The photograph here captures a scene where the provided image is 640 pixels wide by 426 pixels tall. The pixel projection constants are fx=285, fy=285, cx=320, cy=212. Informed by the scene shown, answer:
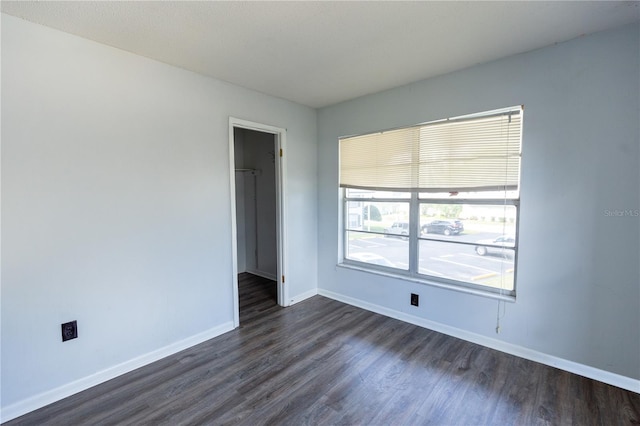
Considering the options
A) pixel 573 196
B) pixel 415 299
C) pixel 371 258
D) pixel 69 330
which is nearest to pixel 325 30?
pixel 573 196

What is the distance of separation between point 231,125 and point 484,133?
239 cm

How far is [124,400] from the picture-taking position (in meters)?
1.97

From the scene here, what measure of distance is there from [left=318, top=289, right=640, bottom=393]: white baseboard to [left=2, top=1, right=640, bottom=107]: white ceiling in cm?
244

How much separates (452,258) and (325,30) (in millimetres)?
2304

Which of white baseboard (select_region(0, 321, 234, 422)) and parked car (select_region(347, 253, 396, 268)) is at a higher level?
parked car (select_region(347, 253, 396, 268))

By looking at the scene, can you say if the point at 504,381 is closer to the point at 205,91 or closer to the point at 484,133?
the point at 484,133

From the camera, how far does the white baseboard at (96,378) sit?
5.98ft

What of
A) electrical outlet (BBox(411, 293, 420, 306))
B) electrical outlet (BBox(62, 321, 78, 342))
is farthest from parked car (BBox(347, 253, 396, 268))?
electrical outlet (BBox(62, 321, 78, 342))

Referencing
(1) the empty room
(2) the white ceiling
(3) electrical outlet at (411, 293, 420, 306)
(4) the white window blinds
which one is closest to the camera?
(2) the white ceiling

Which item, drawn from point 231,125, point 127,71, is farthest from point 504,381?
point 127,71

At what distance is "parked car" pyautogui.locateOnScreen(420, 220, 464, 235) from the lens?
9.08 ft

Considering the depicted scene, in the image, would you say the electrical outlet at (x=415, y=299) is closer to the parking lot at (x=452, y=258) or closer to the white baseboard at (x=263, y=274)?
the parking lot at (x=452, y=258)

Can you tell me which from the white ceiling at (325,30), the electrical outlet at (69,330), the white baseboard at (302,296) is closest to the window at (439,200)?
the white ceiling at (325,30)

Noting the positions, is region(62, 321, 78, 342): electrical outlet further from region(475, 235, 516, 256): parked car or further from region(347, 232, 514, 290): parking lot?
region(475, 235, 516, 256): parked car
